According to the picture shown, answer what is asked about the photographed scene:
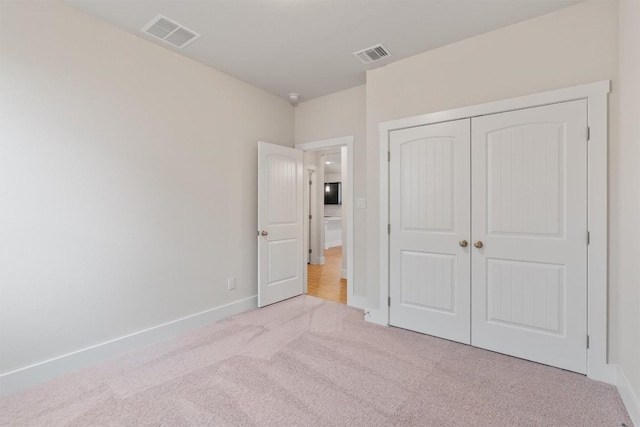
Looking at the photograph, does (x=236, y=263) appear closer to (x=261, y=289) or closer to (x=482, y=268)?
(x=261, y=289)

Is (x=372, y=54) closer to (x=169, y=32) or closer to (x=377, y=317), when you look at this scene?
(x=169, y=32)

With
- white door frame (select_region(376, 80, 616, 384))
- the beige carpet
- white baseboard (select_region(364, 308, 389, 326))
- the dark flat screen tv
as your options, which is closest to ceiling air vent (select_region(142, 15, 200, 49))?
the beige carpet

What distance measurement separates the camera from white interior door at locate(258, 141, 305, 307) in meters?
3.58

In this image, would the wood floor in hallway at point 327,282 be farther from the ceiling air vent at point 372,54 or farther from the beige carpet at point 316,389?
Answer: the ceiling air vent at point 372,54

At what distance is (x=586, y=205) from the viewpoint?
81.8 inches

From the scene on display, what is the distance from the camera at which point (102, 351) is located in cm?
234

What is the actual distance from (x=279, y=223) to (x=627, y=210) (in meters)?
3.17

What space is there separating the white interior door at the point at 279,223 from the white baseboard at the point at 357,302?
0.82 m

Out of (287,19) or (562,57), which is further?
(287,19)

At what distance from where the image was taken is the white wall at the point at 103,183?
197 cm

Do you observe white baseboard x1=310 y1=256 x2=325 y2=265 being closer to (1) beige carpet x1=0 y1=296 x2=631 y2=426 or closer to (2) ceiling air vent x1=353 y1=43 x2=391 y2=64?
(1) beige carpet x1=0 y1=296 x2=631 y2=426

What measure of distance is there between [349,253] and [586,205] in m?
2.27

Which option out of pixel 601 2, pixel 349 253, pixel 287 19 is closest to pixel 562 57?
pixel 601 2

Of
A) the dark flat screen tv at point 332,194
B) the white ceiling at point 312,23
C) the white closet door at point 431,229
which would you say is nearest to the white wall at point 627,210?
the white ceiling at point 312,23
